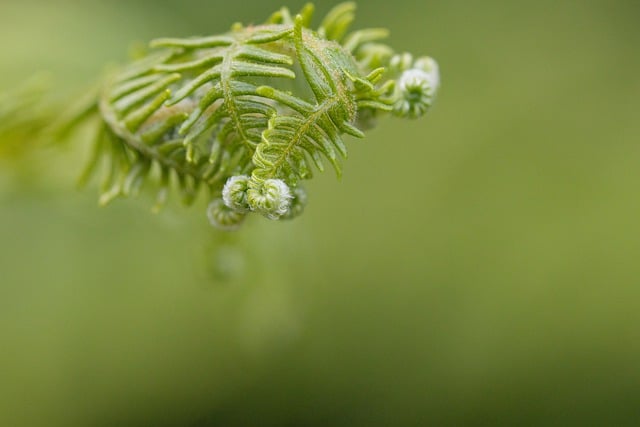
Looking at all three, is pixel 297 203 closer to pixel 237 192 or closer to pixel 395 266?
pixel 237 192

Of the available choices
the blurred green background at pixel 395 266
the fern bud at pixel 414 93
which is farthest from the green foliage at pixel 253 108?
the blurred green background at pixel 395 266

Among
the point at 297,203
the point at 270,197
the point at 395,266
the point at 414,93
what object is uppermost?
the point at 395,266

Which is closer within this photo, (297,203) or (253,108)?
(253,108)

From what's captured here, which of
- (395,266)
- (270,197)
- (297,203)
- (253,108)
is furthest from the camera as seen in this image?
(395,266)

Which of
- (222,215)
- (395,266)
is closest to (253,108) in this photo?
(222,215)

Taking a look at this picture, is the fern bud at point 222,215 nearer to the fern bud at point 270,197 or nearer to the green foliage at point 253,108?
the green foliage at point 253,108

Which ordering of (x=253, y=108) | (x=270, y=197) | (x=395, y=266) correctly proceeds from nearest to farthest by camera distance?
(x=270, y=197) → (x=253, y=108) → (x=395, y=266)
